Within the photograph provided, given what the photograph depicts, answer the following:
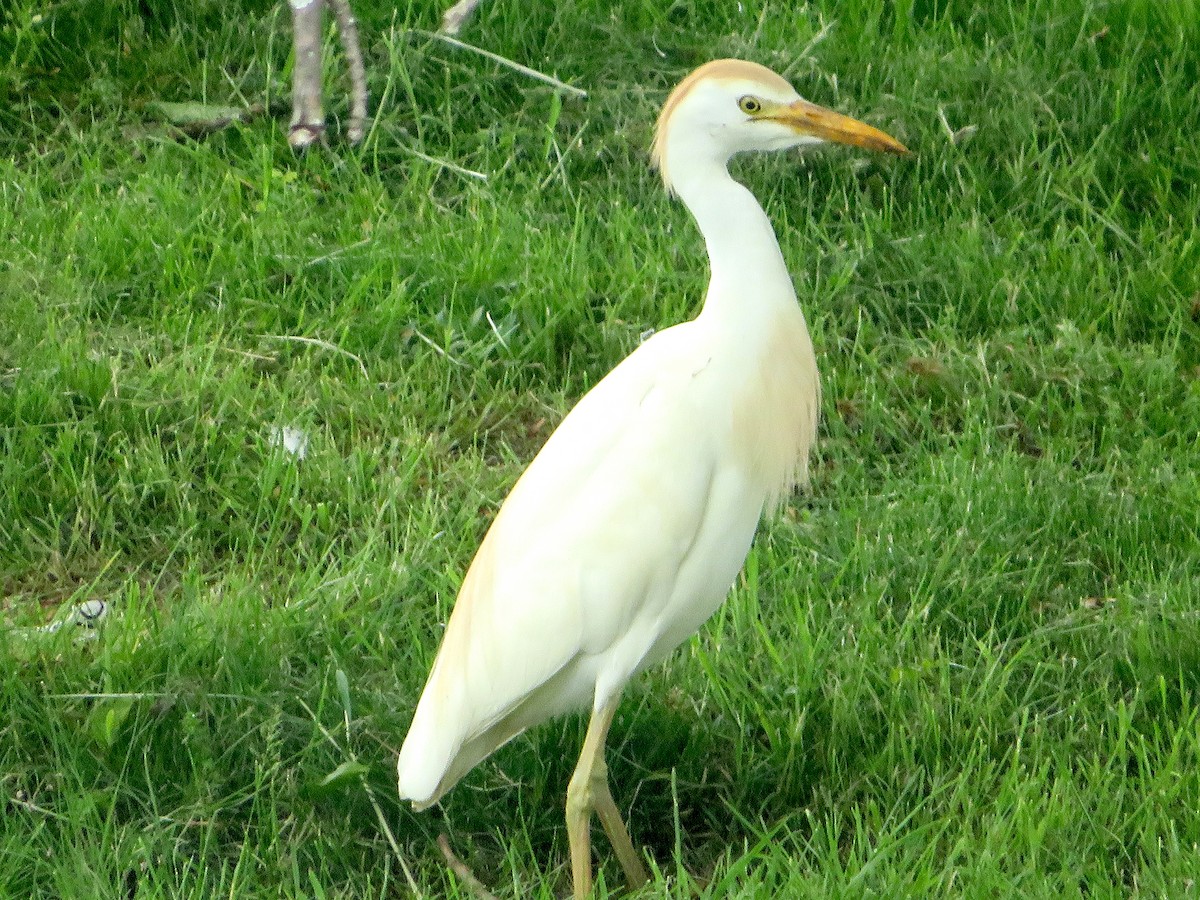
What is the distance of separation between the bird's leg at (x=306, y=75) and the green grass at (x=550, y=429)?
278mm

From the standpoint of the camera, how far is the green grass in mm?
3041

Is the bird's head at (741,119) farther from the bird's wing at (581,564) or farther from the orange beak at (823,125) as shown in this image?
the bird's wing at (581,564)

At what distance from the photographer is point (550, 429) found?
4.22m

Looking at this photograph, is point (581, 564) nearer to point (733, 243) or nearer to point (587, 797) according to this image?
point (587, 797)

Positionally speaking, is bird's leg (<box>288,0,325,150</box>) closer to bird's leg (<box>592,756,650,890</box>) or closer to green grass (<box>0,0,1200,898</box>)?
green grass (<box>0,0,1200,898</box>)

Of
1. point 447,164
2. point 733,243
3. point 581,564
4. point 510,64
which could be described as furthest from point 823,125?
point 510,64

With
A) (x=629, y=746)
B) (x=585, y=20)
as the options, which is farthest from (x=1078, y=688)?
(x=585, y=20)

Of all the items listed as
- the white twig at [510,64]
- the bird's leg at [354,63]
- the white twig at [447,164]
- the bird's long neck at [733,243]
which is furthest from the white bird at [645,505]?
the white twig at [510,64]

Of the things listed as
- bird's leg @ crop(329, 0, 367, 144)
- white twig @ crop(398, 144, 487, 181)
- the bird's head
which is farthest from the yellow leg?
white twig @ crop(398, 144, 487, 181)

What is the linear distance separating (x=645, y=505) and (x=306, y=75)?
180 centimetres

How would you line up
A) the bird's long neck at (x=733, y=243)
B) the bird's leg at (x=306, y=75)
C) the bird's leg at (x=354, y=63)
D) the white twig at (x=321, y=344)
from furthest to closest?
the white twig at (x=321, y=344)
the bird's leg at (x=354, y=63)
the bird's leg at (x=306, y=75)
the bird's long neck at (x=733, y=243)

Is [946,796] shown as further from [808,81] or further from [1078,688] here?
[808,81]

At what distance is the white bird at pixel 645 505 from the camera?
Answer: 115 inches

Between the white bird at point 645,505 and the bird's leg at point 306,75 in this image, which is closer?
the white bird at point 645,505
